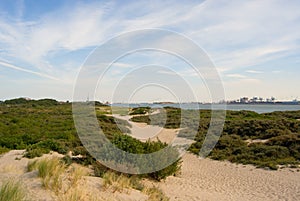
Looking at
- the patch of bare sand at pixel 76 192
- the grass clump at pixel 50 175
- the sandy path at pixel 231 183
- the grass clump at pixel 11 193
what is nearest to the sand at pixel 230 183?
the sandy path at pixel 231 183

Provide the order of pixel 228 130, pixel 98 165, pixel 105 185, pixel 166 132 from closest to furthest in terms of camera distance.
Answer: pixel 105 185 < pixel 98 165 < pixel 228 130 < pixel 166 132

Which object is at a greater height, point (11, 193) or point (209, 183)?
point (11, 193)

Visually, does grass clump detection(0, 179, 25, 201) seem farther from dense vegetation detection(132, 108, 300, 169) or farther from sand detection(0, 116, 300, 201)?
dense vegetation detection(132, 108, 300, 169)

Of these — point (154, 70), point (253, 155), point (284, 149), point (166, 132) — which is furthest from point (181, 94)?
point (166, 132)

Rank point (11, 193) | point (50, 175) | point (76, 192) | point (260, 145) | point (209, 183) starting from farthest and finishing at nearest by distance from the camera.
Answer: point (260, 145) < point (209, 183) < point (50, 175) < point (76, 192) < point (11, 193)

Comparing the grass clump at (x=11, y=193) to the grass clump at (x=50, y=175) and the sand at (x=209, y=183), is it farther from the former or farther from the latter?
the grass clump at (x=50, y=175)

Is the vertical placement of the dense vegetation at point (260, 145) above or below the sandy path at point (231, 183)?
above

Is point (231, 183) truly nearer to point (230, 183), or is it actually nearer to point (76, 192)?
point (230, 183)

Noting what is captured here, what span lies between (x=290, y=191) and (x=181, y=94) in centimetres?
568

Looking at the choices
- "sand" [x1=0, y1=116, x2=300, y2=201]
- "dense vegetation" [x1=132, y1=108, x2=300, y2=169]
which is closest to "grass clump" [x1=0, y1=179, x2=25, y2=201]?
"sand" [x1=0, y1=116, x2=300, y2=201]

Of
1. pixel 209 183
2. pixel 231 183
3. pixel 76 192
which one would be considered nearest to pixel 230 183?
pixel 231 183

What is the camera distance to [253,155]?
14.5 metres

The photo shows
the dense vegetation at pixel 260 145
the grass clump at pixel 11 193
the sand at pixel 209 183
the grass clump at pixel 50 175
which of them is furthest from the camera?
the dense vegetation at pixel 260 145

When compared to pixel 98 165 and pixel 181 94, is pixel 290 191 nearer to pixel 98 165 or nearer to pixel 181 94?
pixel 181 94
